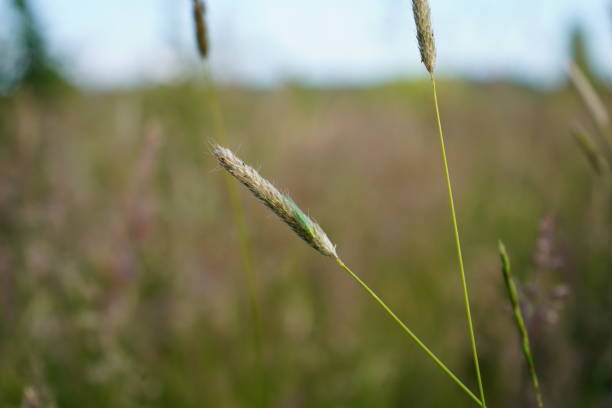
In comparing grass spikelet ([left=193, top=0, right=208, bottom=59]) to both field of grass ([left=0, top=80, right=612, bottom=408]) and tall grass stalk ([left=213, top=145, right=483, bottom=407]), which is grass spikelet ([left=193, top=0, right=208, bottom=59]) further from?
tall grass stalk ([left=213, top=145, right=483, bottom=407])

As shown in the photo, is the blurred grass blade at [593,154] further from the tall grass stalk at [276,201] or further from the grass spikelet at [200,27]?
the grass spikelet at [200,27]

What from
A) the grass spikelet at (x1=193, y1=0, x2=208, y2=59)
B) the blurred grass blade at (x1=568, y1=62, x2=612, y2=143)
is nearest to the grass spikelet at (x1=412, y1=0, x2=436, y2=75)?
the grass spikelet at (x1=193, y1=0, x2=208, y2=59)

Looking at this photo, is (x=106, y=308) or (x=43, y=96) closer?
(x=106, y=308)

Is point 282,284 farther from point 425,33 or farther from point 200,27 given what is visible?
point 425,33

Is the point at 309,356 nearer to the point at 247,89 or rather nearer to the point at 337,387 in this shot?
the point at 337,387

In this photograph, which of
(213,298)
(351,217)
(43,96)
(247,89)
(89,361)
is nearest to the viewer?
(89,361)

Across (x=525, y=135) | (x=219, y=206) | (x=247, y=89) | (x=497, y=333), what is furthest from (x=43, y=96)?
(x=497, y=333)

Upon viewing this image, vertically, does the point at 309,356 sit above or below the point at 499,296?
below
